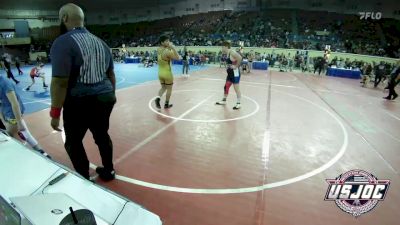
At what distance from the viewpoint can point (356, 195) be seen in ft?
10.8

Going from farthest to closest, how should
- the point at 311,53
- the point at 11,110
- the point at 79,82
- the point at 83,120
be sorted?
the point at 311,53 → the point at 11,110 → the point at 83,120 → the point at 79,82

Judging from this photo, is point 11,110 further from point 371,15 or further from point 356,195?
point 371,15

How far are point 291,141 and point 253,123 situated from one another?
4.27 ft

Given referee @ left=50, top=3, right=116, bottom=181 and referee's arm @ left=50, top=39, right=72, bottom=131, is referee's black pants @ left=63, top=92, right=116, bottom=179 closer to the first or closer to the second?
referee @ left=50, top=3, right=116, bottom=181

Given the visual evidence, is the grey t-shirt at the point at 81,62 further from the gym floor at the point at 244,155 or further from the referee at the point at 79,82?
the gym floor at the point at 244,155

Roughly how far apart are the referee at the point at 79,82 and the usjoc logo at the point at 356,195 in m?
3.24

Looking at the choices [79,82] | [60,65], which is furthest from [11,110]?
[60,65]

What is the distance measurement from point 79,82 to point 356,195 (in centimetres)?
362

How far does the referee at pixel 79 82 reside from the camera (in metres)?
3.04

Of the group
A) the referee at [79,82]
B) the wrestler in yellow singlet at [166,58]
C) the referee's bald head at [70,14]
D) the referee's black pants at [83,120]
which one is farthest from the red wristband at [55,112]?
the wrestler in yellow singlet at [166,58]

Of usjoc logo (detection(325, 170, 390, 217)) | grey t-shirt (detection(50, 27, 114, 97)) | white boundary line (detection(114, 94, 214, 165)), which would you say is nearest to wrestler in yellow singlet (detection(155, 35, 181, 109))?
white boundary line (detection(114, 94, 214, 165))

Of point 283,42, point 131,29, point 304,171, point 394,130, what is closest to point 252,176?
point 304,171

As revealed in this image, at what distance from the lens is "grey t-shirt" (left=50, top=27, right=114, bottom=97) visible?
3.01 metres

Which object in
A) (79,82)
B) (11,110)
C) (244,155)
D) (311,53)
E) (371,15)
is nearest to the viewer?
(79,82)
